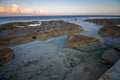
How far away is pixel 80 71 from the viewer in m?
8.12

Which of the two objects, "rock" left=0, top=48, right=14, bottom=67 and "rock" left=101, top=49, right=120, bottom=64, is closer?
"rock" left=101, top=49, right=120, bottom=64

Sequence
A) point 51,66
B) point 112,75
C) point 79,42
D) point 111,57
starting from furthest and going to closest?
point 79,42
point 111,57
point 51,66
point 112,75

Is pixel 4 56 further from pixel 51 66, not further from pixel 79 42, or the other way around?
pixel 79 42

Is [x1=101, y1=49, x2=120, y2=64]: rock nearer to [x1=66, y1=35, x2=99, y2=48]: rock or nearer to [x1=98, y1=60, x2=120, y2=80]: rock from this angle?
[x1=98, y1=60, x2=120, y2=80]: rock

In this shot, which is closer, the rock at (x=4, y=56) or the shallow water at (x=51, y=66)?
the shallow water at (x=51, y=66)

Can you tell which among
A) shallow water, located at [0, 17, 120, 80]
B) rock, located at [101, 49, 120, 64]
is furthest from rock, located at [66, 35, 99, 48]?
rock, located at [101, 49, 120, 64]

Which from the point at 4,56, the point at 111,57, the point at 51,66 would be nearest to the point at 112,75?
the point at 111,57

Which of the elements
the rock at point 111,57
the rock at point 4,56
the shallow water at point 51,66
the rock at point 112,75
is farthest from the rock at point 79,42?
the rock at point 112,75

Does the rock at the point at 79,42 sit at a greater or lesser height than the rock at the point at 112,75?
lesser

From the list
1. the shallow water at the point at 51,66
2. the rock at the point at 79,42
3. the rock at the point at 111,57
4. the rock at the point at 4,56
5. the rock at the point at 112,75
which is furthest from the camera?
the rock at the point at 79,42

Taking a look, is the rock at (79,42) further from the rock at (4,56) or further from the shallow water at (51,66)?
the rock at (4,56)

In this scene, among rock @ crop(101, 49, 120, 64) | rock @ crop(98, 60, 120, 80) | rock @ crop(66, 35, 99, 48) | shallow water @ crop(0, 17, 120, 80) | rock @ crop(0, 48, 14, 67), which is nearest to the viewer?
rock @ crop(98, 60, 120, 80)

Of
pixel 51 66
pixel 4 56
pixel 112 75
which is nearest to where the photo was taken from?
pixel 112 75

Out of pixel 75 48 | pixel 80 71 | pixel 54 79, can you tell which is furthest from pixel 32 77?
pixel 75 48
